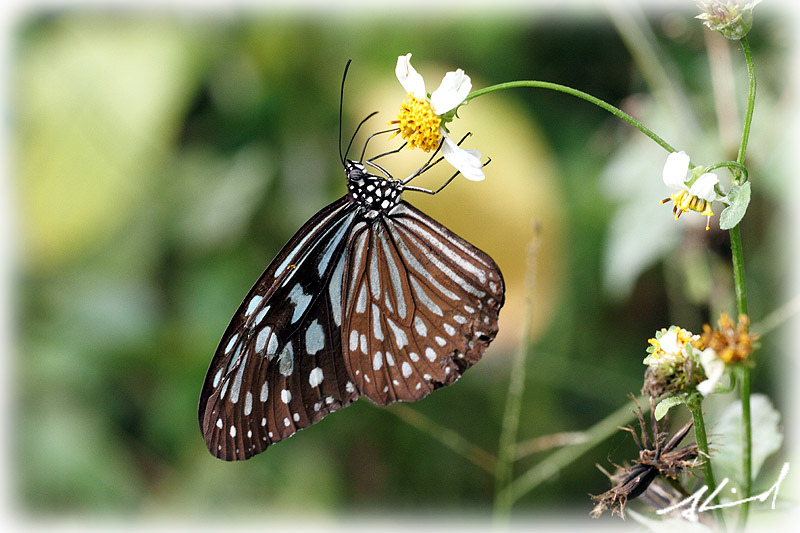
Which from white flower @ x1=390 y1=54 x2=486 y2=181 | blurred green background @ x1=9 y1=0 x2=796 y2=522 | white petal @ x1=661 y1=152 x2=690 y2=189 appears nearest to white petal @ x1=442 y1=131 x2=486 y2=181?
white flower @ x1=390 y1=54 x2=486 y2=181

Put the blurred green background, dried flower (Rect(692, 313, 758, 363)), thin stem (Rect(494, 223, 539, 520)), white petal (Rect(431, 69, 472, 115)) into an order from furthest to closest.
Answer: the blurred green background → thin stem (Rect(494, 223, 539, 520)) → white petal (Rect(431, 69, 472, 115)) → dried flower (Rect(692, 313, 758, 363))

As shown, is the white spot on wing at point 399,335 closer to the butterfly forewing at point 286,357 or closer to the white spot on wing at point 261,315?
the butterfly forewing at point 286,357

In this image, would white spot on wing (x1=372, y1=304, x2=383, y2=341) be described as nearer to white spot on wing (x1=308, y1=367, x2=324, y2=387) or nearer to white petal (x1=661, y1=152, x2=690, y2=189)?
white spot on wing (x1=308, y1=367, x2=324, y2=387)

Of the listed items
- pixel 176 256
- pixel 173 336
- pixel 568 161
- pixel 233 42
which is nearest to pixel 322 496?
pixel 173 336
